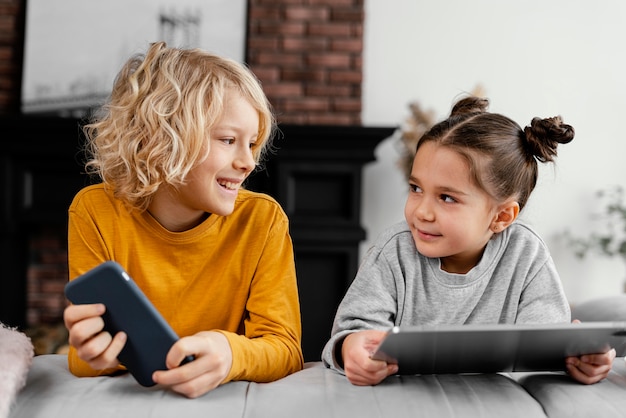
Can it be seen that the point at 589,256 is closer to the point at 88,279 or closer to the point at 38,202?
the point at 38,202

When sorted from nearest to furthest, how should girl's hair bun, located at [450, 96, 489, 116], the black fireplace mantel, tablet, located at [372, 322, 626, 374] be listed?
tablet, located at [372, 322, 626, 374]
girl's hair bun, located at [450, 96, 489, 116]
the black fireplace mantel

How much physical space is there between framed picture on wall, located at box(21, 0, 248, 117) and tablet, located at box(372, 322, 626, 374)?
301 cm

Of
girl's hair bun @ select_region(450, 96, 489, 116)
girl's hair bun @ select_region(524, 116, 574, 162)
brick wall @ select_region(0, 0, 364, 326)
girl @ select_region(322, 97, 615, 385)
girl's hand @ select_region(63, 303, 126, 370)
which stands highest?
brick wall @ select_region(0, 0, 364, 326)

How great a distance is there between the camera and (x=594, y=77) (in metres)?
3.87

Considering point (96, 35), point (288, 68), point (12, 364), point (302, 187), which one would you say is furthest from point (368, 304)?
point (96, 35)

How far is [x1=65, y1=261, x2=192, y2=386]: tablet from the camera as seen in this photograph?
78 centimetres

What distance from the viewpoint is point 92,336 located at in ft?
2.71

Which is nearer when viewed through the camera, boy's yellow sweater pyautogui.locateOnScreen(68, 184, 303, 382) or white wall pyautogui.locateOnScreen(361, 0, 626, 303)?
boy's yellow sweater pyautogui.locateOnScreen(68, 184, 303, 382)

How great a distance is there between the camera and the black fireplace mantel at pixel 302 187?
3357mm

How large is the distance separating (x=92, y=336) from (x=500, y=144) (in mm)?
731

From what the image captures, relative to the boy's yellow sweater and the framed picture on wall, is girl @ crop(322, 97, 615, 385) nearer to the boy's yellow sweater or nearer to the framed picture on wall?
the boy's yellow sweater

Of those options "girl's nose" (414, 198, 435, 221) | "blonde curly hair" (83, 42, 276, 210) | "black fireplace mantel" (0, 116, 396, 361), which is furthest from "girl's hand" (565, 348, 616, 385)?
"black fireplace mantel" (0, 116, 396, 361)

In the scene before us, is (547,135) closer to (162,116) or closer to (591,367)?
(591,367)

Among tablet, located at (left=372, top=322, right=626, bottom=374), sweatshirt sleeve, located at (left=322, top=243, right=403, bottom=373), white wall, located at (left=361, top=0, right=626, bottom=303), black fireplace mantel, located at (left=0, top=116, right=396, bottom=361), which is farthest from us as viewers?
white wall, located at (left=361, top=0, right=626, bottom=303)
